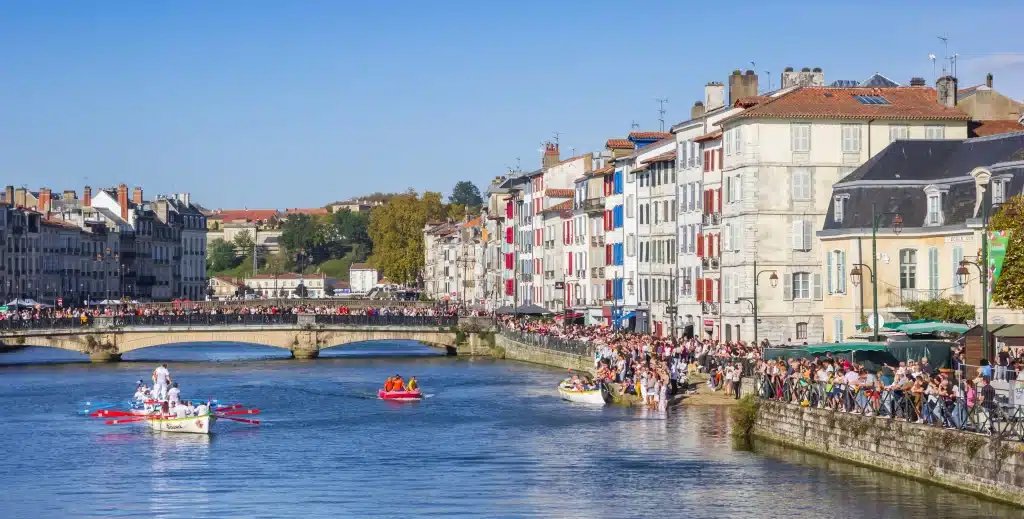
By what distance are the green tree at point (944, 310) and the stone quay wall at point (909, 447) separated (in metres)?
13.7

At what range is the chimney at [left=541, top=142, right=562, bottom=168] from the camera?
141 metres

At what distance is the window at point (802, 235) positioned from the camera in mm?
79188

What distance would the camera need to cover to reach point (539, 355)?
336 ft

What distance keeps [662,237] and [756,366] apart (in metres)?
36.6

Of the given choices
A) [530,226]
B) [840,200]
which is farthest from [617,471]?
[530,226]

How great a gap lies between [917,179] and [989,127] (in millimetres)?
11713

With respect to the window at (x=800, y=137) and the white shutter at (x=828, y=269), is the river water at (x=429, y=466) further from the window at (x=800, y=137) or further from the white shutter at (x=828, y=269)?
the window at (x=800, y=137)

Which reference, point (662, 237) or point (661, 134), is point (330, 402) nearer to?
point (662, 237)

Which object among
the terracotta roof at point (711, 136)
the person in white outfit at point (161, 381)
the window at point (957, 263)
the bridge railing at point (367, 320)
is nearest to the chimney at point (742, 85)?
the terracotta roof at point (711, 136)

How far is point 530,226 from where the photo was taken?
139 m

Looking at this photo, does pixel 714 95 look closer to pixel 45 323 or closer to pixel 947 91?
pixel 947 91

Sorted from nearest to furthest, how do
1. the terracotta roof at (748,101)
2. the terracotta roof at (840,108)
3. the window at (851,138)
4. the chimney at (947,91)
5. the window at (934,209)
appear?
1. the window at (934,209)
2. the terracotta roof at (840,108)
3. the window at (851,138)
4. the chimney at (947,91)
5. the terracotta roof at (748,101)

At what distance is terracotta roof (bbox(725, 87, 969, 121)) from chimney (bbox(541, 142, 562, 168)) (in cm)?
6068

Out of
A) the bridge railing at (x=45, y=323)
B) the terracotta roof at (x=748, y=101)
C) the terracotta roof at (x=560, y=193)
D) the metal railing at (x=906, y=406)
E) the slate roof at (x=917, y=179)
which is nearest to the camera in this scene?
the metal railing at (x=906, y=406)
